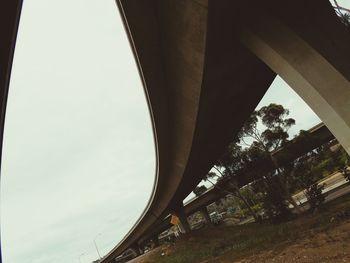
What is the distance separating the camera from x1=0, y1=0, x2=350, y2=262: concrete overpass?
858 cm

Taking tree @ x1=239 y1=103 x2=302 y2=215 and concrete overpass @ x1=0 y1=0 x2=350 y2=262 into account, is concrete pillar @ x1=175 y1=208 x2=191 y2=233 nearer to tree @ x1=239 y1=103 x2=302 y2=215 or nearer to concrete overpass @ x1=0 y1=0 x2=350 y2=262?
tree @ x1=239 y1=103 x2=302 y2=215

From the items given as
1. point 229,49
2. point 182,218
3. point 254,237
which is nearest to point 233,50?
point 229,49

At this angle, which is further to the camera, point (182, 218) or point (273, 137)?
point (182, 218)

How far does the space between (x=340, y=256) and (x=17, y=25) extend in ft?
40.6

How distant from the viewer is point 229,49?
1158 cm

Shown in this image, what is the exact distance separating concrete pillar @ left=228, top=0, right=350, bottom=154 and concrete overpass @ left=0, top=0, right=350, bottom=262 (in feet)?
0.08

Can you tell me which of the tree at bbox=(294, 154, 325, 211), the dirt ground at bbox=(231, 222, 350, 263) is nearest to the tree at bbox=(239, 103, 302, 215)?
the tree at bbox=(294, 154, 325, 211)

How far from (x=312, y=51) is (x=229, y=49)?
129 inches

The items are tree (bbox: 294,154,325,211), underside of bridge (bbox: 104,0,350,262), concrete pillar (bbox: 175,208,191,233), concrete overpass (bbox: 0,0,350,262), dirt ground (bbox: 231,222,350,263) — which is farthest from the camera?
concrete pillar (bbox: 175,208,191,233)

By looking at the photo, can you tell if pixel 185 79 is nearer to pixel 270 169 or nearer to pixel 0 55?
pixel 0 55

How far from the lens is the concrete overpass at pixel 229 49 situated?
338 inches

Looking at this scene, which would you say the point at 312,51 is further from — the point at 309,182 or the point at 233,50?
the point at 309,182

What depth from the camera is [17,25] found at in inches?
279

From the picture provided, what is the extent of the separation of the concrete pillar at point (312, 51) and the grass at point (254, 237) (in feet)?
40.4
